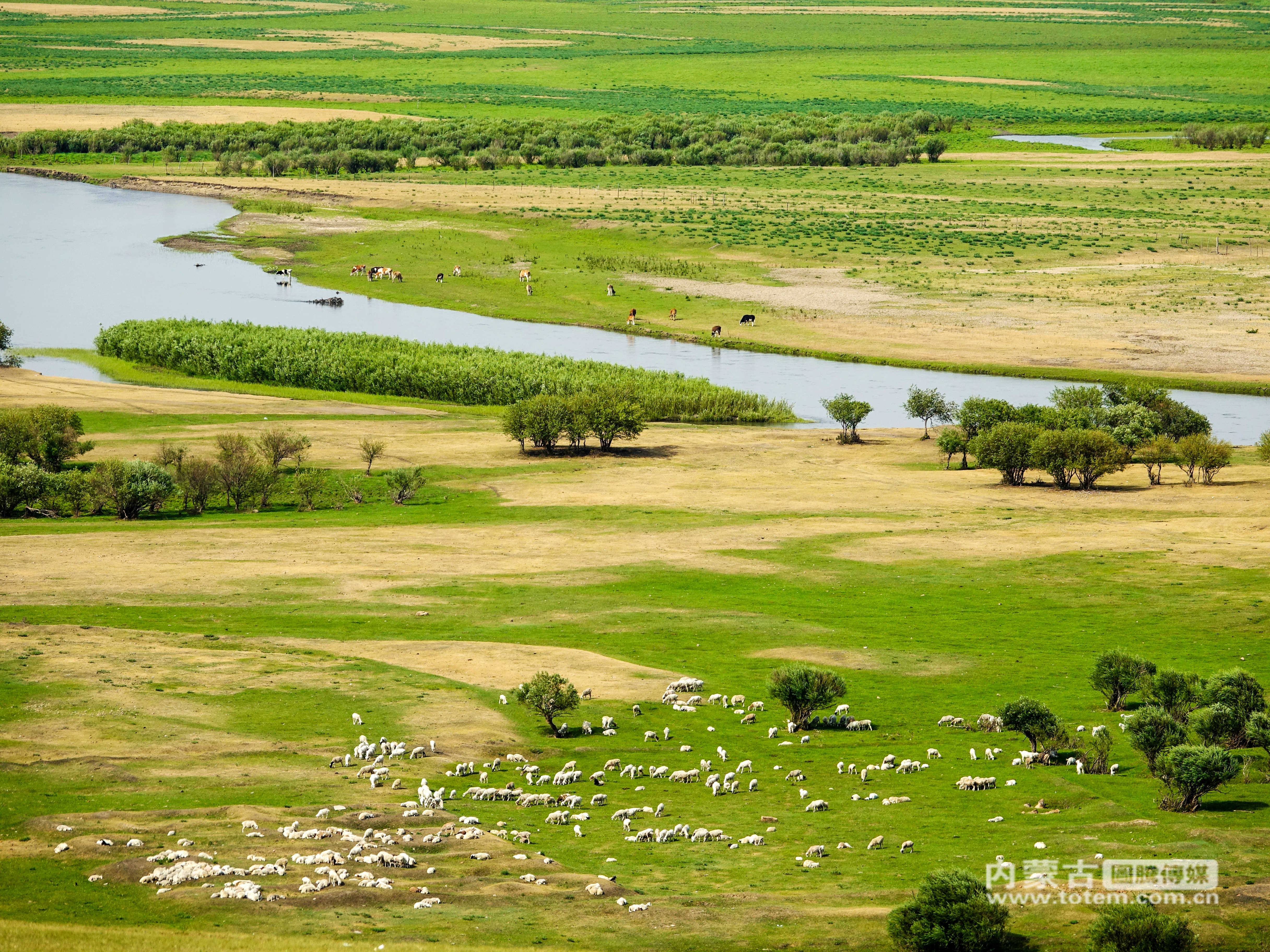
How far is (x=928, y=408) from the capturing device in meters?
84.7

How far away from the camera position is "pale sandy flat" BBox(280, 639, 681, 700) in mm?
46156

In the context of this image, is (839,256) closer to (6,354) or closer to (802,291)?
(802,291)

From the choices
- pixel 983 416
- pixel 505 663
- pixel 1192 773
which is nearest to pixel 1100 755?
pixel 1192 773

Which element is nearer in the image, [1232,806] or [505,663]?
[1232,806]

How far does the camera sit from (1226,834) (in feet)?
105

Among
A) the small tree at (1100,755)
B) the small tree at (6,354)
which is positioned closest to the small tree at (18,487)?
the small tree at (6,354)

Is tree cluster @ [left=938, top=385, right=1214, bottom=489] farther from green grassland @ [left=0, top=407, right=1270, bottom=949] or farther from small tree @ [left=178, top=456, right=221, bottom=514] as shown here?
small tree @ [left=178, top=456, right=221, bottom=514]

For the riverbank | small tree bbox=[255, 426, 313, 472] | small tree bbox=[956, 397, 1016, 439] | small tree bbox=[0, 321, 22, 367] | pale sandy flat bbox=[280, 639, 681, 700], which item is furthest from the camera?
the riverbank

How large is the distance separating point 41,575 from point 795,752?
1290 inches

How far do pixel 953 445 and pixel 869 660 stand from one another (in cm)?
3265

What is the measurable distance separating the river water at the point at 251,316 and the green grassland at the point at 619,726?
23270 millimetres

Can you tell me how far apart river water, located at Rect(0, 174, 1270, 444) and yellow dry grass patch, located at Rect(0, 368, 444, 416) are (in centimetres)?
567

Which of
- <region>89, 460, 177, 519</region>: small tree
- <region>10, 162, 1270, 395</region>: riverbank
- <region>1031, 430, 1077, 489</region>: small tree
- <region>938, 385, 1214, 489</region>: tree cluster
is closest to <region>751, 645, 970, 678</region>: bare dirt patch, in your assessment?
<region>1031, 430, 1077, 489</region>: small tree

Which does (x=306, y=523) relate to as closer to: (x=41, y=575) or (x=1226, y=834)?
(x=41, y=575)
